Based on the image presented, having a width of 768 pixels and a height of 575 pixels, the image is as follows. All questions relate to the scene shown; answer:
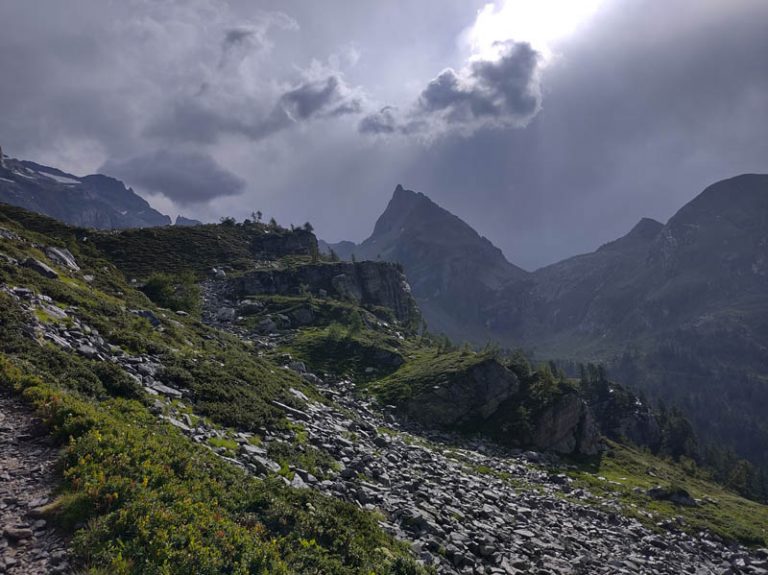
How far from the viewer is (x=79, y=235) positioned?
128125 millimetres

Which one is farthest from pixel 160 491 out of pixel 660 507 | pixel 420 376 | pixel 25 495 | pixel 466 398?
pixel 420 376

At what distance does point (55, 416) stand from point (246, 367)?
76.2ft

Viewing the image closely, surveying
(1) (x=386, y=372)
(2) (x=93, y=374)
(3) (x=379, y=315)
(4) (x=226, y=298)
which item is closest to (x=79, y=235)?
(4) (x=226, y=298)

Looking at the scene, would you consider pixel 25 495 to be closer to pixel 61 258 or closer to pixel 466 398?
pixel 61 258

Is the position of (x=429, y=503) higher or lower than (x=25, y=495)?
lower

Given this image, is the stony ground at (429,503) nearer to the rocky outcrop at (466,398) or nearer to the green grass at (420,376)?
the rocky outcrop at (466,398)

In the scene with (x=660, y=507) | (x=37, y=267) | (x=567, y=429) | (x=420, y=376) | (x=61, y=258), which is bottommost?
(x=660, y=507)

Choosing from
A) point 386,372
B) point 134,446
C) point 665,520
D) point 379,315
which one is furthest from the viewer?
point 379,315

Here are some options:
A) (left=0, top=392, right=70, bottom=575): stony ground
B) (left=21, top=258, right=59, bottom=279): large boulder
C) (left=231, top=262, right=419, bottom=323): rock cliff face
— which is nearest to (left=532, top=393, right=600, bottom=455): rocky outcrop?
(left=0, top=392, right=70, bottom=575): stony ground

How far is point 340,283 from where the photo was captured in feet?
525

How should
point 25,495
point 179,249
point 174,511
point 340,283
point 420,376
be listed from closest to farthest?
point 25,495 < point 174,511 < point 420,376 < point 179,249 < point 340,283

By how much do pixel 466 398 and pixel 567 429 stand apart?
16385 millimetres

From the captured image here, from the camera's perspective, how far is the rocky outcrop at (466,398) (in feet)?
210

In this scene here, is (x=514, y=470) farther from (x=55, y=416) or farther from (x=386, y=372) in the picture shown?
(x=55, y=416)
